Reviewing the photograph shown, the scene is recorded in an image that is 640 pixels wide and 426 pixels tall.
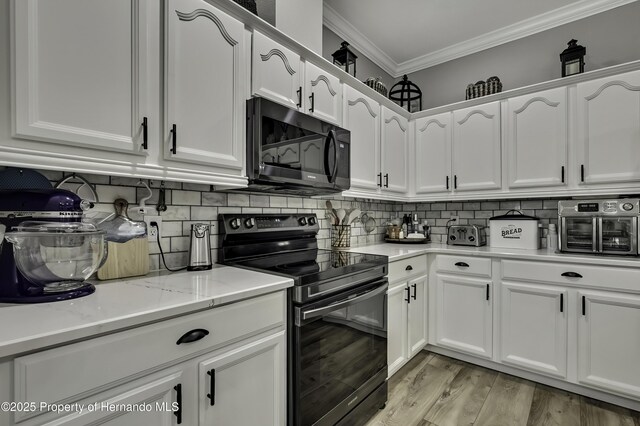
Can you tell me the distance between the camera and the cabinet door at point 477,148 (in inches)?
106

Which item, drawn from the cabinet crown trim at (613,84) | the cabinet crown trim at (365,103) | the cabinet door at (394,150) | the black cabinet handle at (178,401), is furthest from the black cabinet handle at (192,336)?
the cabinet crown trim at (613,84)

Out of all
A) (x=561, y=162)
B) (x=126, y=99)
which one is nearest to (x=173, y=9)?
(x=126, y=99)

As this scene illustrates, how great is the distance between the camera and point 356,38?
2914mm

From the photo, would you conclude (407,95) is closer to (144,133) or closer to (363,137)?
(363,137)

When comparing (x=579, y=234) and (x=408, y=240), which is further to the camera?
(x=408, y=240)

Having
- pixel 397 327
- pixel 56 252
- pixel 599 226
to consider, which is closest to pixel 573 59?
pixel 599 226

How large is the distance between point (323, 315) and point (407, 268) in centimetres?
114

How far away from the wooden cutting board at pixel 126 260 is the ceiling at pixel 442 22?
232cm

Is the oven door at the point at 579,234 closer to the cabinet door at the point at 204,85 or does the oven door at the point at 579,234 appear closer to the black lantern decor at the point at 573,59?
the black lantern decor at the point at 573,59

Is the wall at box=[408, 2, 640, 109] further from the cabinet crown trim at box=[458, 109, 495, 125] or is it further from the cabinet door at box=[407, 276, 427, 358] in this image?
the cabinet door at box=[407, 276, 427, 358]

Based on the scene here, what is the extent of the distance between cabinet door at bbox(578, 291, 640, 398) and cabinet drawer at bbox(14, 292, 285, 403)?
7.36ft

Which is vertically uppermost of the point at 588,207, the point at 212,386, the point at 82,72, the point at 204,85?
the point at 204,85

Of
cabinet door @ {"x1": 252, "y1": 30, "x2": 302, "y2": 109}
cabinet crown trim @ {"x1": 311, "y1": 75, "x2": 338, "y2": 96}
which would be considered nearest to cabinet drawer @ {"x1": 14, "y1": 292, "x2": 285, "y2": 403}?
cabinet door @ {"x1": 252, "y1": 30, "x2": 302, "y2": 109}

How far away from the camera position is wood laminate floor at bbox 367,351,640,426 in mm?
1868
